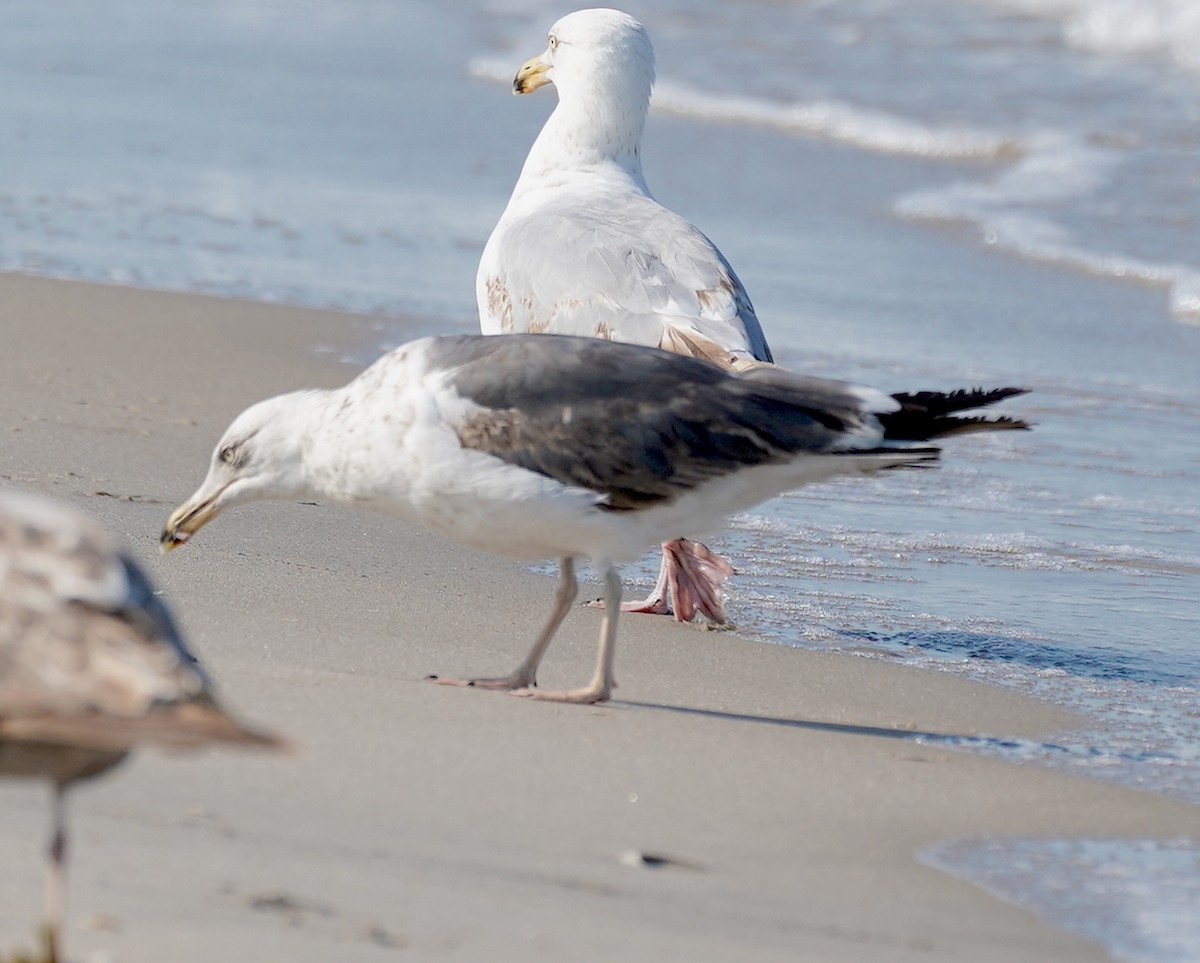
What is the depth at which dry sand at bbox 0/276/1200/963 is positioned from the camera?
3.20m

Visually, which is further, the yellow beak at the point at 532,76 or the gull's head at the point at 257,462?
the yellow beak at the point at 532,76

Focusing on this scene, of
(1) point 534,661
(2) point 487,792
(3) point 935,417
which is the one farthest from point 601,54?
(2) point 487,792

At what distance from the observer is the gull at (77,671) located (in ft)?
8.96

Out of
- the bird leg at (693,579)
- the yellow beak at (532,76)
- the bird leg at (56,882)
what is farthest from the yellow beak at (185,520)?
the yellow beak at (532,76)

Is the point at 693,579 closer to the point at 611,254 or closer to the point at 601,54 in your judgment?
the point at 611,254

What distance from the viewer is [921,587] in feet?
20.5

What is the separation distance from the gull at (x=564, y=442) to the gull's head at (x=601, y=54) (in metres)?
2.72

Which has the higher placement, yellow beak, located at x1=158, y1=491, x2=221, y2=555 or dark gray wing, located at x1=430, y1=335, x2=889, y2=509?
dark gray wing, located at x1=430, y1=335, x2=889, y2=509

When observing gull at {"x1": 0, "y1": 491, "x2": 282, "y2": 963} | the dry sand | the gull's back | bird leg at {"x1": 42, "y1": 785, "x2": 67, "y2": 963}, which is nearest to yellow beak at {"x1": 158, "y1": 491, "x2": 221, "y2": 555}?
the dry sand

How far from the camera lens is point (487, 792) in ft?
12.9

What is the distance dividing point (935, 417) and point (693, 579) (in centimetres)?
118

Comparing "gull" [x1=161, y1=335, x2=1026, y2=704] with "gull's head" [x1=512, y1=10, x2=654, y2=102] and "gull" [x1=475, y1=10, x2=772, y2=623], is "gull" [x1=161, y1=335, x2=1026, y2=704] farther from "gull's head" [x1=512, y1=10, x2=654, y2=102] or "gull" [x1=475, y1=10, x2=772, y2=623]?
"gull's head" [x1=512, y1=10, x2=654, y2=102]

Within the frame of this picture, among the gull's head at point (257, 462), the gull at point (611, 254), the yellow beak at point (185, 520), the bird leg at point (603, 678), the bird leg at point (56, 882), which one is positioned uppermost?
the gull at point (611, 254)

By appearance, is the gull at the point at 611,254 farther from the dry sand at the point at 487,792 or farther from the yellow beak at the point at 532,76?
the dry sand at the point at 487,792
